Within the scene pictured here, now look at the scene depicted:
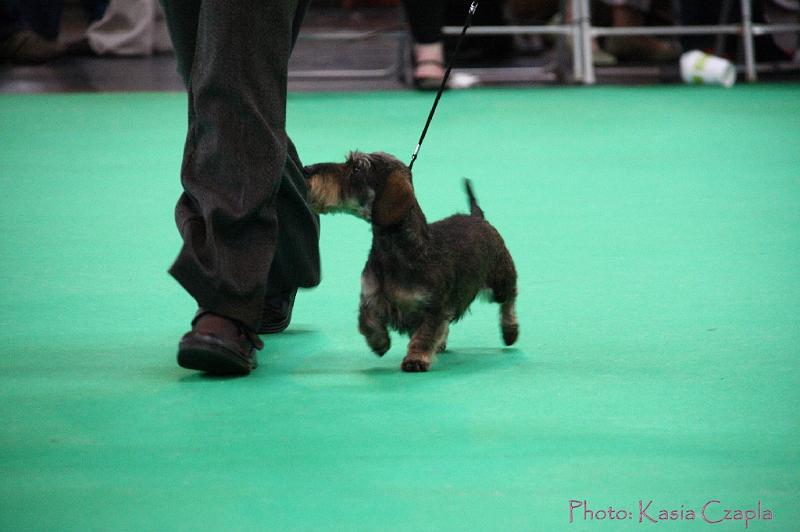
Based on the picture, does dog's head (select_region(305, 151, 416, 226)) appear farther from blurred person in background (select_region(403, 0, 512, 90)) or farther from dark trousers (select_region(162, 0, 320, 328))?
blurred person in background (select_region(403, 0, 512, 90))

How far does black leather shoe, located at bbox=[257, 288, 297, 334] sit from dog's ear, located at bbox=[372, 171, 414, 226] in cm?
50

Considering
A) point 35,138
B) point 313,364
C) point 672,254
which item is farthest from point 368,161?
point 35,138

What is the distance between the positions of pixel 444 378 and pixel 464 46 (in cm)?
713

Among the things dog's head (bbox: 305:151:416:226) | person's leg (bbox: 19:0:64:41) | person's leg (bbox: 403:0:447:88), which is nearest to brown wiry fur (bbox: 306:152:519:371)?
dog's head (bbox: 305:151:416:226)

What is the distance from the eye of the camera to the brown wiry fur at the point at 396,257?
8.07ft

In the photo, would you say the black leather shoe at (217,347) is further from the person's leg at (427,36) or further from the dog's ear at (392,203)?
the person's leg at (427,36)

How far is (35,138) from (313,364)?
3.58m

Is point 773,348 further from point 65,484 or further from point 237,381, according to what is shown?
point 65,484

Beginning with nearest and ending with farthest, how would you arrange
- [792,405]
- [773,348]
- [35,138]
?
1. [792,405]
2. [773,348]
3. [35,138]

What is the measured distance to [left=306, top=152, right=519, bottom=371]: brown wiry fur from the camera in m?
2.46

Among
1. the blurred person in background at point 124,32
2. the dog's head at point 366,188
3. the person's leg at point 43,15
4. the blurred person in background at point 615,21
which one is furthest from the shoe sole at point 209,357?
the blurred person in background at point 124,32

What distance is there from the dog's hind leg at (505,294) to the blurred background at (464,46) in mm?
4503

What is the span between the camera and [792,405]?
226 cm

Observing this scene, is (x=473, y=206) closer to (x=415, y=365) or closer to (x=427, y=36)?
(x=415, y=365)
